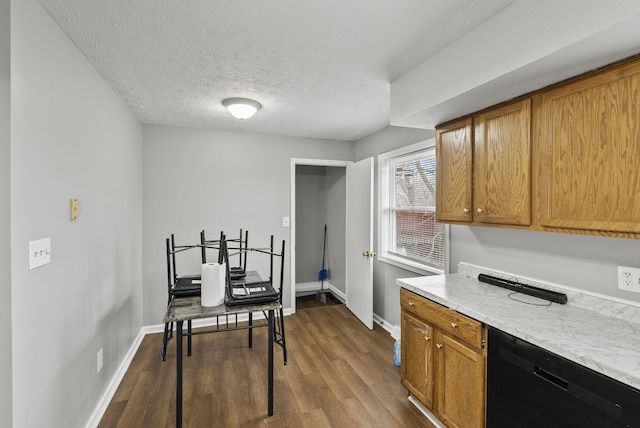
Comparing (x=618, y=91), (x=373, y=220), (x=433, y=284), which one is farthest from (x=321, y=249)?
(x=618, y=91)

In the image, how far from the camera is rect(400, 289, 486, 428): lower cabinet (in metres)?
1.67

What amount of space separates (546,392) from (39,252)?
2408 mm

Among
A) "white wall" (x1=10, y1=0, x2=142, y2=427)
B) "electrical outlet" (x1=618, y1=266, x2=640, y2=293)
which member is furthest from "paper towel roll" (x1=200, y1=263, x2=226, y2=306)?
"electrical outlet" (x1=618, y1=266, x2=640, y2=293)

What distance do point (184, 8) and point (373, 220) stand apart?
2964mm

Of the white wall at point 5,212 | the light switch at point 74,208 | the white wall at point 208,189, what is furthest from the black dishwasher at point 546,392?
the white wall at point 208,189

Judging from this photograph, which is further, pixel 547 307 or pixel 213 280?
pixel 213 280

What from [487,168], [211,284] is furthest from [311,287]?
[487,168]

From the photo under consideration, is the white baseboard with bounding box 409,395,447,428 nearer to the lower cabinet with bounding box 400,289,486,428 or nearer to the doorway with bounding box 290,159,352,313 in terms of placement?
the lower cabinet with bounding box 400,289,486,428

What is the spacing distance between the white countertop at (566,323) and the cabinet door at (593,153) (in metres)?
0.48

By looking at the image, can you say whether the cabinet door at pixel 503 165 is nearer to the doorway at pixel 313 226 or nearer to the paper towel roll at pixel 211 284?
the paper towel roll at pixel 211 284

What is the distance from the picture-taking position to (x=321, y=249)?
17.9ft

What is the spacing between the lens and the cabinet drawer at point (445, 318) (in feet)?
5.49

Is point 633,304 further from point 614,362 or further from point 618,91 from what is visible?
point 618,91

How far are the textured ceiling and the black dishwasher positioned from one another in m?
1.65
